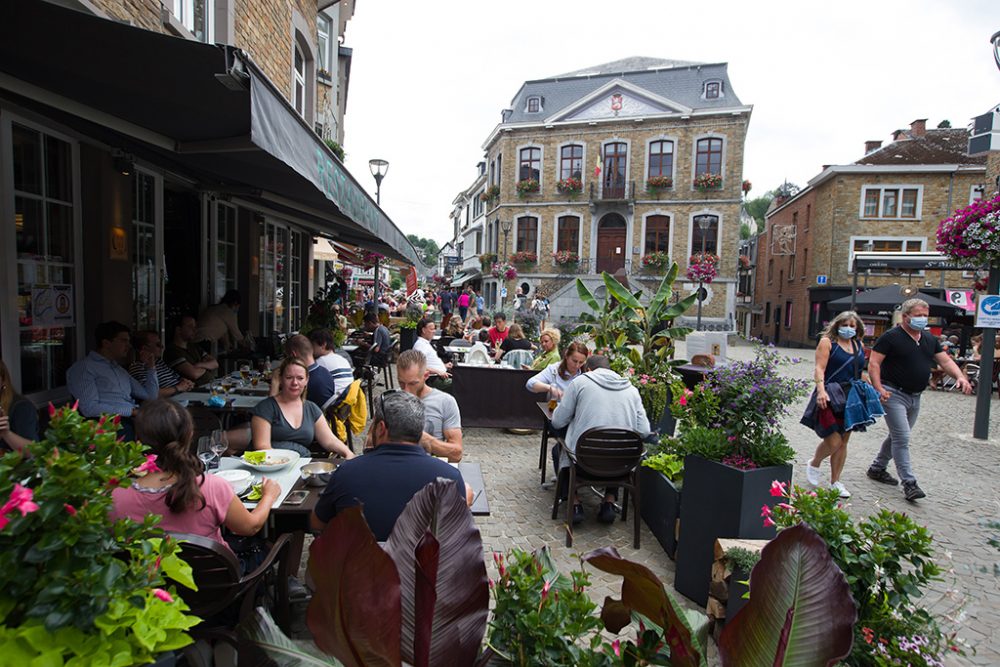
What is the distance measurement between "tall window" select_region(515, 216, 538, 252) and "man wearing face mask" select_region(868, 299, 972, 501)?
88.3 ft

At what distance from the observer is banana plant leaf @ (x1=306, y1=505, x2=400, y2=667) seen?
0.79m

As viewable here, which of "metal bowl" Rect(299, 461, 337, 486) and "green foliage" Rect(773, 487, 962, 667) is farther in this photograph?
"metal bowl" Rect(299, 461, 337, 486)

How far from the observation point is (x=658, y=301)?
7988 mm

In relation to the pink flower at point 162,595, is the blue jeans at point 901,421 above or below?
below

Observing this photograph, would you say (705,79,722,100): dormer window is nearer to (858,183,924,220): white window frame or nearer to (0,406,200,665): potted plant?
(858,183,924,220): white window frame

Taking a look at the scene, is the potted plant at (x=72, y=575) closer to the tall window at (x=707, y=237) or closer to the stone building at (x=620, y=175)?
the stone building at (x=620, y=175)

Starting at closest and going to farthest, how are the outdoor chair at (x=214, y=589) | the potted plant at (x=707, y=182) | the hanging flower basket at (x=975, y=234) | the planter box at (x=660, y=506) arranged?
the outdoor chair at (x=214, y=589)
the planter box at (x=660, y=506)
the hanging flower basket at (x=975, y=234)
the potted plant at (x=707, y=182)

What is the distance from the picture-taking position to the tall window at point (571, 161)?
3102 cm

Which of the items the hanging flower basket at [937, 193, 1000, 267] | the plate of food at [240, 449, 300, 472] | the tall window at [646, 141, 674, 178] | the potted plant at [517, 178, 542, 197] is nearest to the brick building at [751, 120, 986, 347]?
the tall window at [646, 141, 674, 178]

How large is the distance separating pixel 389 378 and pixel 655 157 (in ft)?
80.4

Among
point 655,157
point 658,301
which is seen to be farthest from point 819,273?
point 658,301

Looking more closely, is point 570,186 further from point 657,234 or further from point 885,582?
point 885,582

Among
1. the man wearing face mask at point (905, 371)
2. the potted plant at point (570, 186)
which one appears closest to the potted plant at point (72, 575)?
the man wearing face mask at point (905, 371)

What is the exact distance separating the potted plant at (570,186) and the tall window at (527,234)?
7.40 feet
